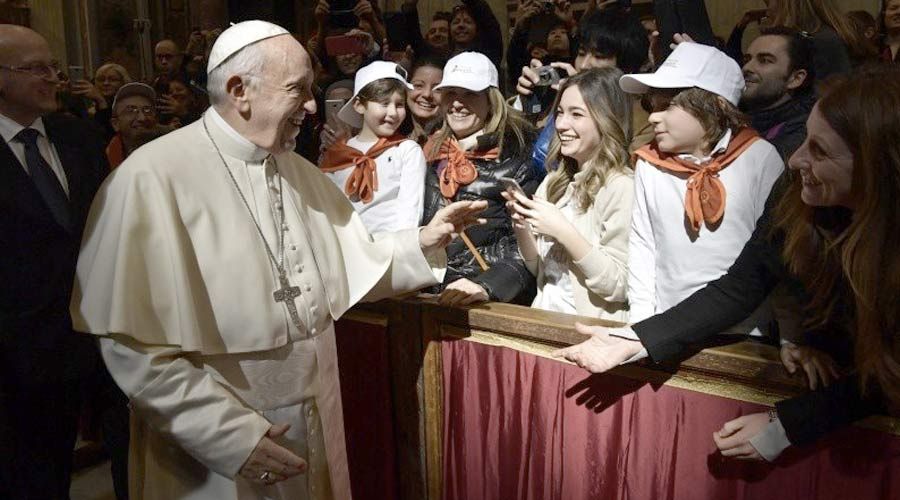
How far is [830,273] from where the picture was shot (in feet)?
6.54

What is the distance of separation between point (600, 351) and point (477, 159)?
1.60 m

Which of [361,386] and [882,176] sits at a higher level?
[882,176]

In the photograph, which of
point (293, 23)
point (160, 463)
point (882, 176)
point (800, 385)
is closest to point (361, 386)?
point (160, 463)

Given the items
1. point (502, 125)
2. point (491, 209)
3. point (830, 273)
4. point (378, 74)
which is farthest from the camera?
point (378, 74)

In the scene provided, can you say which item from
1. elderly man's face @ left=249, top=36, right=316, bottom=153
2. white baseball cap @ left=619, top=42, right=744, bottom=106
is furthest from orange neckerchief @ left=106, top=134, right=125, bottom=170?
white baseball cap @ left=619, top=42, right=744, bottom=106

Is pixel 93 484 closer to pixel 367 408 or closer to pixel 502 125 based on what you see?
pixel 367 408

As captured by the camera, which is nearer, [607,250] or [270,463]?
[270,463]

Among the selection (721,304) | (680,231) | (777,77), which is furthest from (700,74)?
(721,304)

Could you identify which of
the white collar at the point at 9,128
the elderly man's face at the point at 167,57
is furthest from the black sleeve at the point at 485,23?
the elderly man's face at the point at 167,57

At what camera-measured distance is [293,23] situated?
9953mm

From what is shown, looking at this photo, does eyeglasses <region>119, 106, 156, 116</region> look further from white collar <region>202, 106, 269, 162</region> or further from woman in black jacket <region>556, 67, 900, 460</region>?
woman in black jacket <region>556, 67, 900, 460</region>

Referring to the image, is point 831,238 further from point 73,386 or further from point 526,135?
point 73,386

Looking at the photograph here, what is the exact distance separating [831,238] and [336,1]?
15.7 feet

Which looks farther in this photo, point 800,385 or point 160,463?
point 160,463
